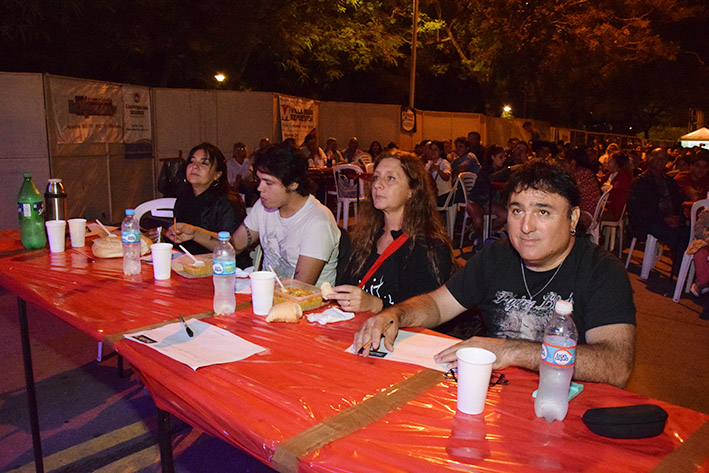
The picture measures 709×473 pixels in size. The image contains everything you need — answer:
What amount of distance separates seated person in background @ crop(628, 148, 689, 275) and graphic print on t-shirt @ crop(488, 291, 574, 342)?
5.66 metres

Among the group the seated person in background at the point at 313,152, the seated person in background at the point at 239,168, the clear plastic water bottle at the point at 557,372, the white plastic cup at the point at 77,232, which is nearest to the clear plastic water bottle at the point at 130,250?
the white plastic cup at the point at 77,232

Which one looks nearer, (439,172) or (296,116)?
(439,172)

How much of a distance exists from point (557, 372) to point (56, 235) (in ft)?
10.5

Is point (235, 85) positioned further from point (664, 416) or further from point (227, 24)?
point (664, 416)

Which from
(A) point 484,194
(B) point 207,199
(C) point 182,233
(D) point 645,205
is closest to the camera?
(C) point 182,233

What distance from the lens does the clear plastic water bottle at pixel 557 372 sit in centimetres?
153

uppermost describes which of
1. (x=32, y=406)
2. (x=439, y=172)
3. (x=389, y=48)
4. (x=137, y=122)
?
(x=389, y=48)

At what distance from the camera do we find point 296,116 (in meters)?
13.6

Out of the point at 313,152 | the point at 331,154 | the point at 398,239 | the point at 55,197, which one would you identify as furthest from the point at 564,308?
the point at 331,154

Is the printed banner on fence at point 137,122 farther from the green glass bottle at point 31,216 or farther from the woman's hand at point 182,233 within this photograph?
the woman's hand at point 182,233

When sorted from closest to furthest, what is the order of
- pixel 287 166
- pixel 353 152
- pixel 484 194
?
pixel 287 166
pixel 484 194
pixel 353 152

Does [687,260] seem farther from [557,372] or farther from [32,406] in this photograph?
[32,406]

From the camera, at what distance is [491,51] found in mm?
22094

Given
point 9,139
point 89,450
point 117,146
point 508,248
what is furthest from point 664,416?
point 117,146
